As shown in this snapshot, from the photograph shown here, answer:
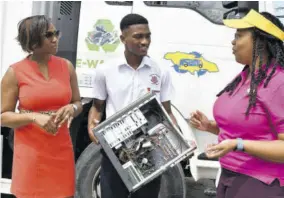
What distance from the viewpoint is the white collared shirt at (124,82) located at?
99.4 inches

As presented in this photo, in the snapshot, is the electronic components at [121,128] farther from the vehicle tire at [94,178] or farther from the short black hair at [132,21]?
the vehicle tire at [94,178]

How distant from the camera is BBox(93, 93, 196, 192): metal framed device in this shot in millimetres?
2250

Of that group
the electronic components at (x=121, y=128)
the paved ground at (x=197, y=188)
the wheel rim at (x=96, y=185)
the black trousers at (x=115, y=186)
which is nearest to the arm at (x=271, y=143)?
the electronic components at (x=121, y=128)

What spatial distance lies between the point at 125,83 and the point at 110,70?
0.11 metres

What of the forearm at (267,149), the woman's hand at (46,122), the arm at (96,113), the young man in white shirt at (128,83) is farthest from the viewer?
the arm at (96,113)

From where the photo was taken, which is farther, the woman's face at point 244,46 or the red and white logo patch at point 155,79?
the red and white logo patch at point 155,79

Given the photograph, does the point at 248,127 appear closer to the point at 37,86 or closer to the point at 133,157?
the point at 133,157

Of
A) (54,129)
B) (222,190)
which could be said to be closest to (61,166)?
(54,129)

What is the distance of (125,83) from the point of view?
8.28 ft

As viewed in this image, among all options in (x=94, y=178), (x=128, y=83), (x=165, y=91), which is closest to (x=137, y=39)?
(x=128, y=83)

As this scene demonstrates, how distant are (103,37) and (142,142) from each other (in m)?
1.39

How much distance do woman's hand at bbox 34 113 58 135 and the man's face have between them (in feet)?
1.89

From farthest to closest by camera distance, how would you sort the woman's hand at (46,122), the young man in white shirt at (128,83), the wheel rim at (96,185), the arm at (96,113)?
Answer: the wheel rim at (96,185), the arm at (96,113), the young man in white shirt at (128,83), the woman's hand at (46,122)

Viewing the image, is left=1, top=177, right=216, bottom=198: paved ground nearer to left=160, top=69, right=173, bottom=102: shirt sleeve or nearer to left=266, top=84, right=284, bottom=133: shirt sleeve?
left=160, top=69, right=173, bottom=102: shirt sleeve
